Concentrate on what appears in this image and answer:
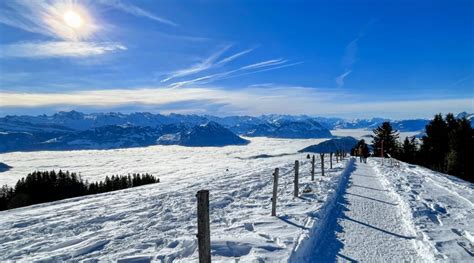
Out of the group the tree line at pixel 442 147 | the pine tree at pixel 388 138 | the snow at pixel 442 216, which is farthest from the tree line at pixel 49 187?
the snow at pixel 442 216

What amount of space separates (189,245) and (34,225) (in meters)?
9.25

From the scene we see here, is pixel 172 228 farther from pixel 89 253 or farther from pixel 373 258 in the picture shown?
pixel 373 258

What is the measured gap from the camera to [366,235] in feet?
32.7

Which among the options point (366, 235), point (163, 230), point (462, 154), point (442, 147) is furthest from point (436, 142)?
point (163, 230)

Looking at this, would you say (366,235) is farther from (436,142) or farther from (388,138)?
(388,138)

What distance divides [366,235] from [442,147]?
2506 inches

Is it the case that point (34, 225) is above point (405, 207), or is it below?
below

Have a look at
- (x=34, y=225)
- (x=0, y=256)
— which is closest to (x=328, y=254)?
(x=0, y=256)

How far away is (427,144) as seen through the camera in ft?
213

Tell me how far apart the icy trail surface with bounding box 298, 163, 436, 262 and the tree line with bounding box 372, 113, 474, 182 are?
3563 centimetres

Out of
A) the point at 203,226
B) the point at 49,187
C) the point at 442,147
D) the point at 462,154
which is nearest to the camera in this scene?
the point at 203,226

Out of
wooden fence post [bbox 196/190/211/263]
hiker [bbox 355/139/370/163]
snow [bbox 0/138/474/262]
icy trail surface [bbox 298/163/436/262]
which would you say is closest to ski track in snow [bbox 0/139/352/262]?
snow [bbox 0/138/474/262]

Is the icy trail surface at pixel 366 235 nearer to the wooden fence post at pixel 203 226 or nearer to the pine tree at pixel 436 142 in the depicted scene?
the wooden fence post at pixel 203 226

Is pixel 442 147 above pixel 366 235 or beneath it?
beneath
